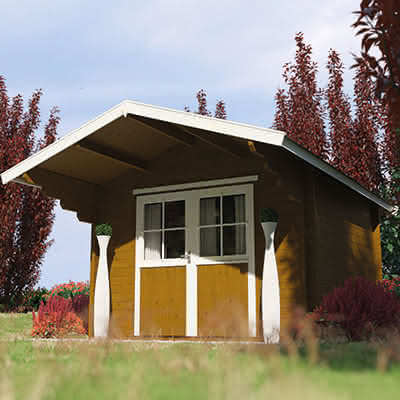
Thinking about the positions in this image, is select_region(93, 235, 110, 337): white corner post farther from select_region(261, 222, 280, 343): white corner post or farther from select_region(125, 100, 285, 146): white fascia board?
select_region(261, 222, 280, 343): white corner post

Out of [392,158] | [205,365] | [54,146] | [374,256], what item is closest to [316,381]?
[205,365]

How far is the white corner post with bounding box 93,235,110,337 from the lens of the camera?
916 cm

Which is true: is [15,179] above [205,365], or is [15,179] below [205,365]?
above

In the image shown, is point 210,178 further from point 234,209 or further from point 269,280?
point 269,280

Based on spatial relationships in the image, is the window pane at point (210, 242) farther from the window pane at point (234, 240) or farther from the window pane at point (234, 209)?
the window pane at point (234, 209)

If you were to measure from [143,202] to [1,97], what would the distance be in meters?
9.10

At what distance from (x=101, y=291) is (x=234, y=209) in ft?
8.35

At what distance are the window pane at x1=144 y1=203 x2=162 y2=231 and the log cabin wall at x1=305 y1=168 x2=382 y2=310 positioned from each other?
7.77 ft

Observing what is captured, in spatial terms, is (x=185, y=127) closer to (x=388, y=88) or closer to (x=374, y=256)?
(x=388, y=88)

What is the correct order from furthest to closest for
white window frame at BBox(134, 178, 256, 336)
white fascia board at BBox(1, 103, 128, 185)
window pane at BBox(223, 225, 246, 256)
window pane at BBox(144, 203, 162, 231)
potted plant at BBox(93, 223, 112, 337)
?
window pane at BBox(144, 203, 162, 231)
potted plant at BBox(93, 223, 112, 337)
window pane at BBox(223, 225, 246, 256)
white window frame at BBox(134, 178, 256, 336)
white fascia board at BBox(1, 103, 128, 185)

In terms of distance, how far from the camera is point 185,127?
27.4 feet

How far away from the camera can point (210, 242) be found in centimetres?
875

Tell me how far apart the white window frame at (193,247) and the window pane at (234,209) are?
0.08m

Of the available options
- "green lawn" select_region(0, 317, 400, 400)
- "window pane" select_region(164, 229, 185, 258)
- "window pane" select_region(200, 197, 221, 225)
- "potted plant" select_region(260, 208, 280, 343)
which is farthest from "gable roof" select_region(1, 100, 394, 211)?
"green lawn" select_region(0, 317, 400, 400)
